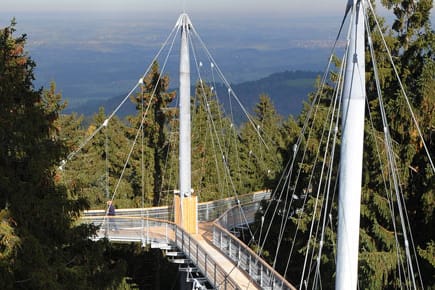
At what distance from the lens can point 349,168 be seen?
6824 millimetres

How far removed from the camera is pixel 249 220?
2456cm

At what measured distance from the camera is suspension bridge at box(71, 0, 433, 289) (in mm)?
6734

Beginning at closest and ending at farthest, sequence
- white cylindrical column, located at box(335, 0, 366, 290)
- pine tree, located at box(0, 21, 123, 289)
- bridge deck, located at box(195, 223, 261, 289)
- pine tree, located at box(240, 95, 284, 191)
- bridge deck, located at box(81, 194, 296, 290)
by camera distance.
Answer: white cylindrical column, located at box(335, 0, 366, 290)
pine tree, located at box(0, 21, 123, 289)
bridge deck, located at box(81, 194, 296, 290)
bridge deck, located at box(195, 223, 261, 289)
pine tree, located at box(240, 95, 284, 191)

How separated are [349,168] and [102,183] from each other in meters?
28.3

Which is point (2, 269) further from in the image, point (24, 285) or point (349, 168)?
point (349, 168)

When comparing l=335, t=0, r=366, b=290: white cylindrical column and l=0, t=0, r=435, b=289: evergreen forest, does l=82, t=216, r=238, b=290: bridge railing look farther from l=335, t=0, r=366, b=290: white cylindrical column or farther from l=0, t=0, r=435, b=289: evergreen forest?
l=335, t=0, r=366, b=290: white cylindrical column

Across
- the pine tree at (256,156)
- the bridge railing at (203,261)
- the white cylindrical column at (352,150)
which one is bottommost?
the pine tree at (256,156)

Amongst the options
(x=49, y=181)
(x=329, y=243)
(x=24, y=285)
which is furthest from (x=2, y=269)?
(x=329, y=243)

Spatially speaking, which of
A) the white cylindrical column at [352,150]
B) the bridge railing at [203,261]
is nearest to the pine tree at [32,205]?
the bridge railing at [203,261]

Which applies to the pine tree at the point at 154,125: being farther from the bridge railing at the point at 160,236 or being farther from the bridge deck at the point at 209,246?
the bridge railing at the point at 160,236

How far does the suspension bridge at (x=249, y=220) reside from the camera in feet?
22.1

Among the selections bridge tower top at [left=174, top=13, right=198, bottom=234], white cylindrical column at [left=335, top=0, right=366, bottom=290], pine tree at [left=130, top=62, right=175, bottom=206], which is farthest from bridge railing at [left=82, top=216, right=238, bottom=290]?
pine tree at [left=130, top=62, right=175, bottom=206]

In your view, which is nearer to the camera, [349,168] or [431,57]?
[349,168]

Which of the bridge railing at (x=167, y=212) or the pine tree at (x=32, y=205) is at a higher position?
the pine tree at (x=32, y=205)
